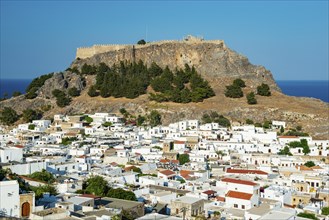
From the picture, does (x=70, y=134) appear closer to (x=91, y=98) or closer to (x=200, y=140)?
(x=200, y=140)

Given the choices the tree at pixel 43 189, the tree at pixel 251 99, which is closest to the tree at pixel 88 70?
the tree at pixel 251 99

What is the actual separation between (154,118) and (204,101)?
22.6 feet

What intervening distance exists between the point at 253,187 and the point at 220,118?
26900 millimetres

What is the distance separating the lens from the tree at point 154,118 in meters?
49.8

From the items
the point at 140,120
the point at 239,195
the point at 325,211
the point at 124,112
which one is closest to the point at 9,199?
the point at 239,195

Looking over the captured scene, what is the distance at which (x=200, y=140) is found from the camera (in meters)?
40.8

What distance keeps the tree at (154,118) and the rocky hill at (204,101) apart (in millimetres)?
854

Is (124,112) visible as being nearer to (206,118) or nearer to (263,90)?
(206,118)

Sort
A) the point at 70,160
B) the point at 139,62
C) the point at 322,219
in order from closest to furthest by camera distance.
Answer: the point at 322,219 → the point at 70,160 → the point at 139,62

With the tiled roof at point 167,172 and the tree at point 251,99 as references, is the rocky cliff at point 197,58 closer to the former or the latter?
the tree at point 251,99

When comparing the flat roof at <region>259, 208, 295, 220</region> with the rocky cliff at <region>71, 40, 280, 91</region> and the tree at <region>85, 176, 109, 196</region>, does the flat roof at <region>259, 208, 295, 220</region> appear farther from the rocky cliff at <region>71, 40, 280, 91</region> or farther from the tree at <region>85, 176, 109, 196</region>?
the rocky cliff at <region>71, 40, 280, 91</region>

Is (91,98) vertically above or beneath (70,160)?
above

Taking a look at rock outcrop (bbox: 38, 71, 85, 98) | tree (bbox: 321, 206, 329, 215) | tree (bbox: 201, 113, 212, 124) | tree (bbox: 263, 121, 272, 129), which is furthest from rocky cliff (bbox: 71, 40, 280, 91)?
tree (bbox: 321, 206, 329, 215)

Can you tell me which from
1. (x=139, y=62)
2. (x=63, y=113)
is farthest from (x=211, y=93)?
(x=63, y=113)
